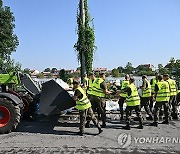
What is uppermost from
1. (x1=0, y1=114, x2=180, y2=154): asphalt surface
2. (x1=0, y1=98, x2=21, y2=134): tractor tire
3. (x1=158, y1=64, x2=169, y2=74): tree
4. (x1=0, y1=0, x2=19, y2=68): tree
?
(x1=0, y1=0, x2=19, y2=68): tree

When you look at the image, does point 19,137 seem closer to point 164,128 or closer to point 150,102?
point 164,128

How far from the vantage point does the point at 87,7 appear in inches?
559

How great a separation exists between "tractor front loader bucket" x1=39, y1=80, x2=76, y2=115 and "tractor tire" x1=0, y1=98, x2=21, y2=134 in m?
0.74

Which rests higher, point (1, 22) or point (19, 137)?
point (1, 22)

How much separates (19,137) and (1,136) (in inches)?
21.9

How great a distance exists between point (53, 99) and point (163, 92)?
3683 mm

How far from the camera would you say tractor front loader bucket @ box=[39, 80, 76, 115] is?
7.96 metres

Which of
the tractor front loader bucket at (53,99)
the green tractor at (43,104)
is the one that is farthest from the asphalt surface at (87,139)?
the tractor front loader bucket at (53,99)

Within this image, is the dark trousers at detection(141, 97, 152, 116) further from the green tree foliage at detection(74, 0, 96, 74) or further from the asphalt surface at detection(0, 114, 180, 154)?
the green tree foliage at detection(74, 0, 96, 74)

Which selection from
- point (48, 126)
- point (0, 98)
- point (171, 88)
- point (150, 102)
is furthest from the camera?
point (150, 102)

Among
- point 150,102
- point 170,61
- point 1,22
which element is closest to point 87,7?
point 150,102

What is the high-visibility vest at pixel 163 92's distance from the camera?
30.0ft

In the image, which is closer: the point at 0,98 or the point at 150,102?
the point at 0,98

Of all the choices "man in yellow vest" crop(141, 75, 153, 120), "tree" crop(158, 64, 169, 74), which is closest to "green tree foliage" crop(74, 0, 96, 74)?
"man in yellow vest" crop(141, 75, 153, 120)
